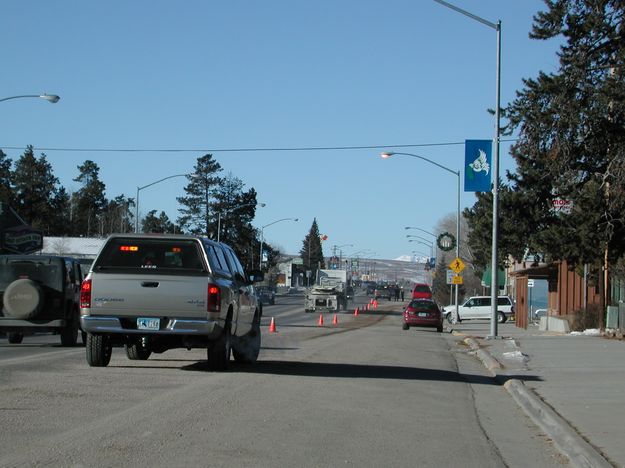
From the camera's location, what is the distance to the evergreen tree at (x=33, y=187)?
10100 centimetres

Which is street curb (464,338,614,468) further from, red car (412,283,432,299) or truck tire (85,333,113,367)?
red car (412,283,432,299)

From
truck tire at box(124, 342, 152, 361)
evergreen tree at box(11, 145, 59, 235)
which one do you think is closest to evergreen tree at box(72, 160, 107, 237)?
evergreen tree at box(11, 145, 59, 235)

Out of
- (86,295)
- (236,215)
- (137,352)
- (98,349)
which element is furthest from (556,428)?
(236,215)

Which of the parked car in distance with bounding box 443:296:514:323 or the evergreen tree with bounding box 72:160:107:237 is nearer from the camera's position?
the parked car in distance with bounding box 443:296:514:323

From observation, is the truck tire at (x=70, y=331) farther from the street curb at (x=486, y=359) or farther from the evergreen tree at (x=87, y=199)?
the evergreen tree at (x=87, y=199)

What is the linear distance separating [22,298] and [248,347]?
5737mm

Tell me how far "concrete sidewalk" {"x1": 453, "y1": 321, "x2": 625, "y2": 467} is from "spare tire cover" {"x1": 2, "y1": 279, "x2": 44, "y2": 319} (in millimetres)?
9756

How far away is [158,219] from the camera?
138625mm

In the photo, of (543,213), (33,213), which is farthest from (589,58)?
(33,213)

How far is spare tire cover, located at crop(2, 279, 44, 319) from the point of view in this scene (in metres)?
18.6

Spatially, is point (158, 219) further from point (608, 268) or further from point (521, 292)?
point (608, 268)

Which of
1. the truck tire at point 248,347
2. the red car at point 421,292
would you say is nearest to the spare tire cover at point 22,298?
the truck tire at point 248,347

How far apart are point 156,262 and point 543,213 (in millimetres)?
24326

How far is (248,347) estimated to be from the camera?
628 inches
